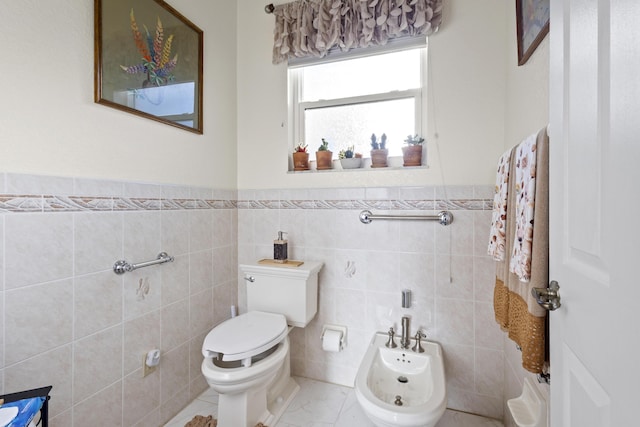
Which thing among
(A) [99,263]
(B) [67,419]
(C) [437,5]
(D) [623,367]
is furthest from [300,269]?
(C) [437,5]

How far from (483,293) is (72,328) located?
192 cm

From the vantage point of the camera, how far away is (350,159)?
71.1 inches

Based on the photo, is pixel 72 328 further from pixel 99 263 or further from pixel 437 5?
pixel 437 5

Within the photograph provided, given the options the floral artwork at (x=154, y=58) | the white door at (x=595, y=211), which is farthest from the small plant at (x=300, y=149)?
the white door at (x=595, y=211)

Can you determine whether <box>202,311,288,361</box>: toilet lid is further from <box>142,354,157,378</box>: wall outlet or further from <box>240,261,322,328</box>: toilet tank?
<box>142,354,157,378</box>: wall outlet

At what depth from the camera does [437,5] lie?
1.55m

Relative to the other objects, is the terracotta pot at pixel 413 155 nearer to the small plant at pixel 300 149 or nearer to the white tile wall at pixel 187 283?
the white tile wall at pixel 187 283

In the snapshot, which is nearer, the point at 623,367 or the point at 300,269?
the point at 623,367

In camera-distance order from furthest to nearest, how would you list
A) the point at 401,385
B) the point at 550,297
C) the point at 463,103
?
the point at 463,103
the point at 401,385
the point at 550,297

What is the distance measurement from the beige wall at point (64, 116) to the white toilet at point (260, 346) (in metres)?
0.84

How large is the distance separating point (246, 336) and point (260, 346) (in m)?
0.10

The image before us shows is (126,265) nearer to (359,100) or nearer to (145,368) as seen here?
(145,368)

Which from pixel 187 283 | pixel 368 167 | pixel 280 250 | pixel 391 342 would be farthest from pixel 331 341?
pixel 368 167

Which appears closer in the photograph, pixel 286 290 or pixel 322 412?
pixel 322 412
